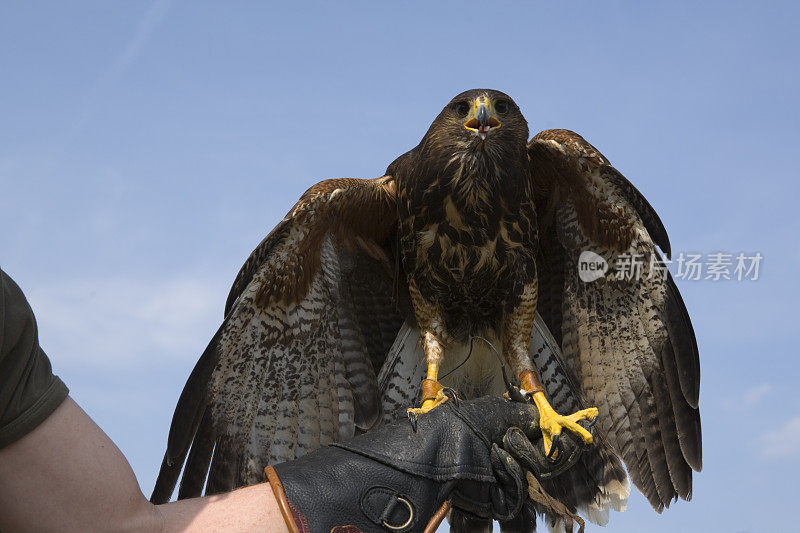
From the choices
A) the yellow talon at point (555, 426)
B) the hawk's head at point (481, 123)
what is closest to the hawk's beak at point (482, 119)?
the hawk's head at point (481, 123)

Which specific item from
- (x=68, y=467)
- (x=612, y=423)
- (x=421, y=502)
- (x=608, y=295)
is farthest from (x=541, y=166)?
(x=68, y=467)

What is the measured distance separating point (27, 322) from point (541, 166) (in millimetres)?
3672

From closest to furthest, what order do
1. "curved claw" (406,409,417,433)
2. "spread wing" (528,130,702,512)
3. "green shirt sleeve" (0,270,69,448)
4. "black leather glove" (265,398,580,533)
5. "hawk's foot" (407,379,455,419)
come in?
"green shirt sleeve" (0,270,69,448) < "black leather glove" (265,398,580,533) < "curved claw" (406,409,417,433) < "hawk's foot" (407,379,455,419) < "spread wing" (528,130,702,512)

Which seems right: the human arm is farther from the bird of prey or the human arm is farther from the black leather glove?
the bird of prey

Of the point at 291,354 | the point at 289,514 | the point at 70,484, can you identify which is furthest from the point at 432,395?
the point at 70,484

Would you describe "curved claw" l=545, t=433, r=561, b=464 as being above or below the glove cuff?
below

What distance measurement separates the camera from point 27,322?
2.05m

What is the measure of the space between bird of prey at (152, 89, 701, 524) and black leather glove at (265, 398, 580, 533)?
108 centimetres

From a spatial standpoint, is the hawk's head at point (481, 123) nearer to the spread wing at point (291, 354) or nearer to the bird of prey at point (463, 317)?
the bird of prey at point (463, 317)

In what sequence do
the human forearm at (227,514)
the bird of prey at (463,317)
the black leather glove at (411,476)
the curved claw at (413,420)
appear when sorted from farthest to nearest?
the bird of prey at (463,317) → the curved claw at (413,420) → the black leather glove at (411,476) → the human forearm at (227,514)

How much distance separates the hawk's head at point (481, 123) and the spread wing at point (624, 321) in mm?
287

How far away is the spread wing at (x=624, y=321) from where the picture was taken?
4754 mm

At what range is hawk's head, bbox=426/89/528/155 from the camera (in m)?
4.48

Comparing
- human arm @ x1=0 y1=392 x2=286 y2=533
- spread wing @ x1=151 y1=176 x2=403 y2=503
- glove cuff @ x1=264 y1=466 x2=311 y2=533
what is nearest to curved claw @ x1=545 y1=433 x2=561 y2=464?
spread wing @ x1=151 y1=176 x2=403 y2=503
